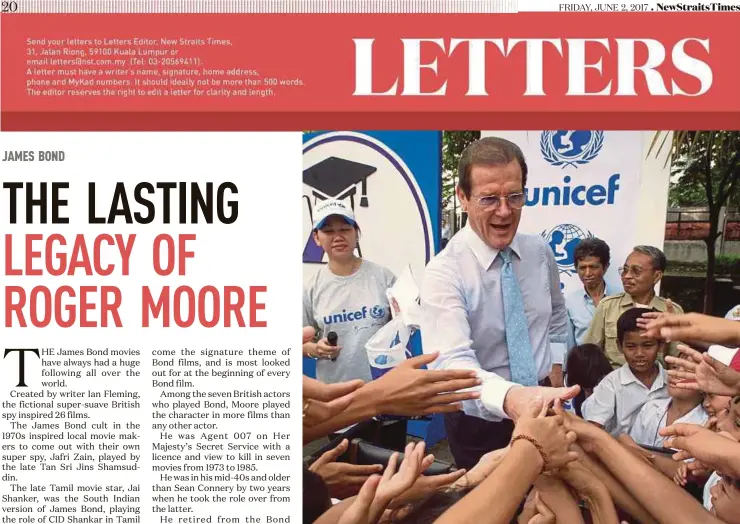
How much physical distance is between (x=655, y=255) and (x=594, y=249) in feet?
0.58

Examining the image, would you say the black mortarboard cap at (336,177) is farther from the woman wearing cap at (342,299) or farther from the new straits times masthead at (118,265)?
the new straits times masthead at (118,265)

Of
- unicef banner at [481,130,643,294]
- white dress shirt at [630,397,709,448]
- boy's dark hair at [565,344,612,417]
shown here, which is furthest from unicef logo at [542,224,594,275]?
white dress shirt at [630,397,709,448]

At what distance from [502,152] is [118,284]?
1.21m

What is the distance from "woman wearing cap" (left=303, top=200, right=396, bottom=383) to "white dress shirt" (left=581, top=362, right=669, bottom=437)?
27.1 inches

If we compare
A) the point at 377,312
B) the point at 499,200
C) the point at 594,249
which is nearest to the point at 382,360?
the point at 377,312

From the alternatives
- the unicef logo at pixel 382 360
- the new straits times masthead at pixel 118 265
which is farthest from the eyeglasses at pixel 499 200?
the new straits times masthead at pixel 118 265

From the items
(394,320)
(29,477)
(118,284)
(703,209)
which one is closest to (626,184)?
(703,209)

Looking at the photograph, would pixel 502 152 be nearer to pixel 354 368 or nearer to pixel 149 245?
pixel 354 368

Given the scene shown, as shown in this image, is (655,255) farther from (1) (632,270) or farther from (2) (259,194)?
(2) (259,194)

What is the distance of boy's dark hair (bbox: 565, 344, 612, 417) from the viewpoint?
5.78 ft

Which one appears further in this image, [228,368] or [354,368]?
[354,368]

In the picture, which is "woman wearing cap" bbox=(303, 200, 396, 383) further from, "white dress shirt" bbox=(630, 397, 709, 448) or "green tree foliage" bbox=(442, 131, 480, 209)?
"white dress shirt" bbox=(630, 397, 709, 448)

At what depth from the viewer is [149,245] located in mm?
1705

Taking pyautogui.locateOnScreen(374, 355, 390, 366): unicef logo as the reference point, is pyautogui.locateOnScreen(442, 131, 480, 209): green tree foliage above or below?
above
